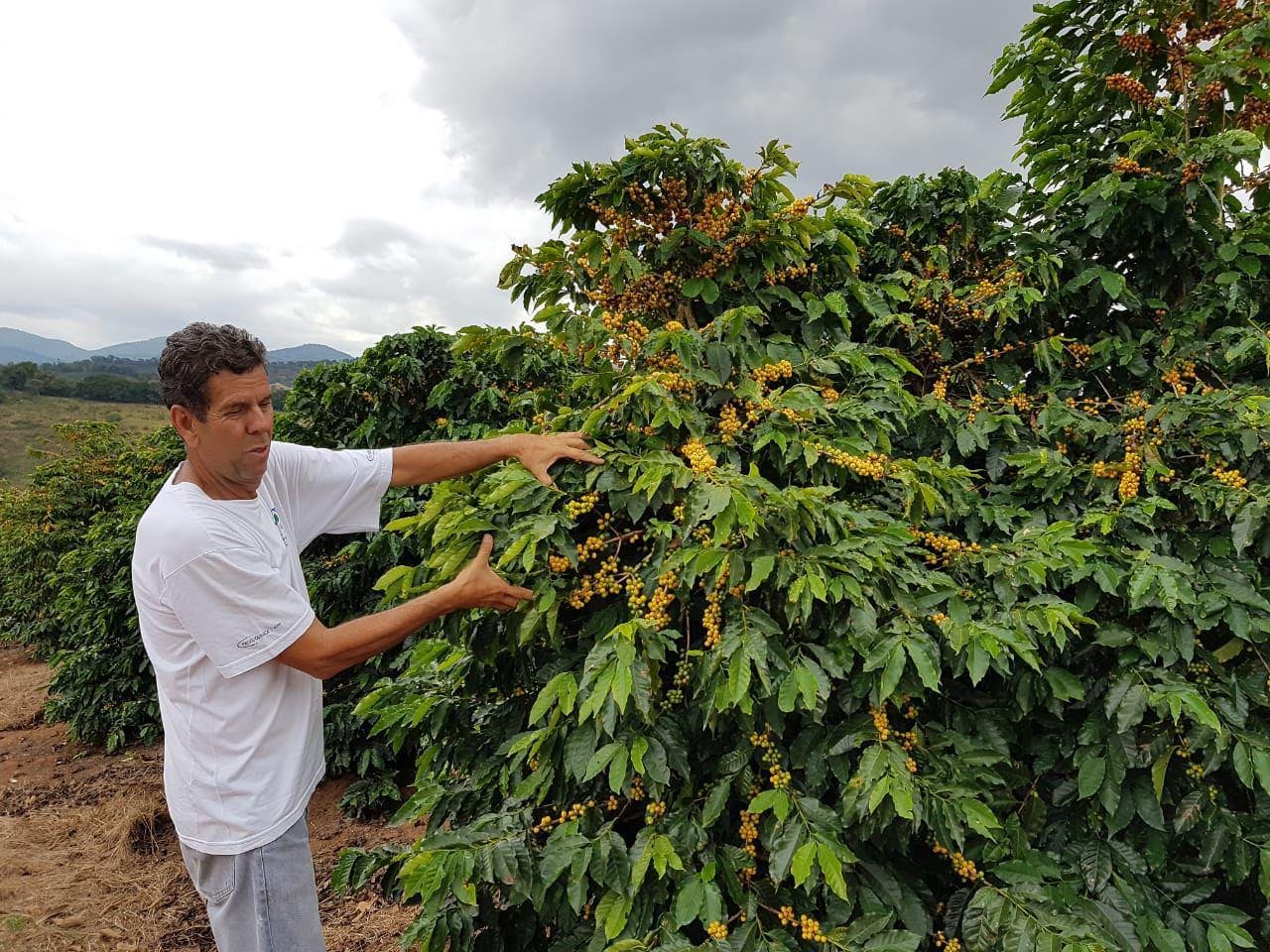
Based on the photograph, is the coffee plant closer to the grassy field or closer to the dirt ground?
the dirt ground

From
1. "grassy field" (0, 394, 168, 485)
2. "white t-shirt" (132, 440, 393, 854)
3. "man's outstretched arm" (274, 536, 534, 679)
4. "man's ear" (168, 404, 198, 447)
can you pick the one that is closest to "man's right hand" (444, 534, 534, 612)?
"man's outstretched arm" (274, 536, 534, 679)

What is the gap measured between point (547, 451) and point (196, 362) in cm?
89

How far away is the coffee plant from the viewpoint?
1.88 metres

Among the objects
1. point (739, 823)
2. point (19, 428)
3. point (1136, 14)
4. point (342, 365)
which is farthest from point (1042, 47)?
point (19, 428)

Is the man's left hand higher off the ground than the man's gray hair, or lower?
lower

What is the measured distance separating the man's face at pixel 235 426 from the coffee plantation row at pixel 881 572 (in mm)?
498

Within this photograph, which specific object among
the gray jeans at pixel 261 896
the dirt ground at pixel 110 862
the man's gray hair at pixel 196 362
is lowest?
the dirt ground at pixel 110 862

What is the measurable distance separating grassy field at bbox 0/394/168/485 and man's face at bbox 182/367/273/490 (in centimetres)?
2983

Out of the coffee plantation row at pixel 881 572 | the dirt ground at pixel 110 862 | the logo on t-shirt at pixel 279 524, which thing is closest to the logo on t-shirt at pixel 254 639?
the logo on t-shirt at pixel 279 524

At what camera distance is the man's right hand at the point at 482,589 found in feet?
6.19

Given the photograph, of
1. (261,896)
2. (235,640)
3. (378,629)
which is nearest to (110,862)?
(261,896)

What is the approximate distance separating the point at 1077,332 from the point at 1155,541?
3.95 ft

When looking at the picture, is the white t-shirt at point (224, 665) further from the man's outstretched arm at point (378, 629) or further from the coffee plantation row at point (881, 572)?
Answer: the coffee plantation row at point (881, 572)

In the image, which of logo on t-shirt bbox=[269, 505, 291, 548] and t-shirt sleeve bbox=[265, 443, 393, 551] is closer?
logo on t-shirt bbox=[269, 505, 291, 548]
